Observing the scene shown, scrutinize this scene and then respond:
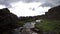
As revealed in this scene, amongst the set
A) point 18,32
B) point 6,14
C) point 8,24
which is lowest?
point 18,32

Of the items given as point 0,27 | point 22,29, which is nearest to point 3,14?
point 0,27

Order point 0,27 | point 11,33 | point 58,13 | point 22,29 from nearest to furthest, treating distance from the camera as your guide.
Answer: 1. point 0,27
2. point 11,33
3. point 22,29
4. point 58,13

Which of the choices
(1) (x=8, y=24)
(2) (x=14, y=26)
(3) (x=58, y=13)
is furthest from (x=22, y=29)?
(3) (x=58, y=13)

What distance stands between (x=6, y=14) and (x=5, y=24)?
2.20 meters

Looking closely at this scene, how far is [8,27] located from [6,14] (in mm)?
2056

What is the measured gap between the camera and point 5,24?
2017 cm

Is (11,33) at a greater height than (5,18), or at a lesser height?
lesser

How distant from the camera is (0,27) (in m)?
19.7

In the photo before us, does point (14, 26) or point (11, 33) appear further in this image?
point (14, 26)

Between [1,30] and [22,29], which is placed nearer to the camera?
[1,30]

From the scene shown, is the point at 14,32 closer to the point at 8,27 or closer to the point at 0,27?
the point at 8,27

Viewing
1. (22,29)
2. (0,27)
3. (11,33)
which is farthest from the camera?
(22,29)

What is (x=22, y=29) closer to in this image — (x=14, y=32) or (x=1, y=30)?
(x=14, y=32)

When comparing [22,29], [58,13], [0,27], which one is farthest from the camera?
[58,13]
